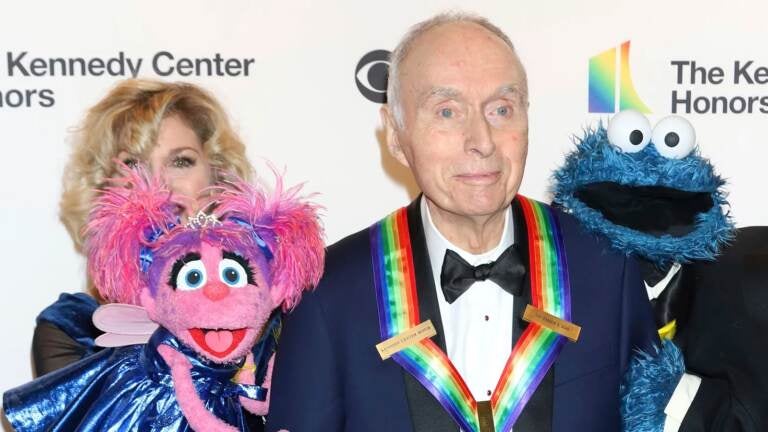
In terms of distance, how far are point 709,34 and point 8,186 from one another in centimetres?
219

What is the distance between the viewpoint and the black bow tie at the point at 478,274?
1832 millimetres

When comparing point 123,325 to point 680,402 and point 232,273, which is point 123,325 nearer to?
point 232,273

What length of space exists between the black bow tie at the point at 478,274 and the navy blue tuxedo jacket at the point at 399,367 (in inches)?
1.3

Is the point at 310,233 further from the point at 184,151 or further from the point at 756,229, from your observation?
the point at 756,229

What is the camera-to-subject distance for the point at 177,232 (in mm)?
1916

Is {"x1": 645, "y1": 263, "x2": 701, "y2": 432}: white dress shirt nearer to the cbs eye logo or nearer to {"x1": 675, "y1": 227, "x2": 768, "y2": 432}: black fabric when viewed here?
{"x1": 675, "y1": 227, "x2": 768, "y2": 432}: black fabric

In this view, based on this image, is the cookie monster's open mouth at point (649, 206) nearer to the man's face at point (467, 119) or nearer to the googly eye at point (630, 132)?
the googly eye at point (630, 132)

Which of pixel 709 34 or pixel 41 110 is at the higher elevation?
pixel 709 34

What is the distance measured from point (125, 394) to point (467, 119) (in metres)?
0.87

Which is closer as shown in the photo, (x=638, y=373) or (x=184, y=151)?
(x=638, y=373)

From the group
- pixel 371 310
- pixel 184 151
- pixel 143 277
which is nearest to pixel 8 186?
pixel 184 151

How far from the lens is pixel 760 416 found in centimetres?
186

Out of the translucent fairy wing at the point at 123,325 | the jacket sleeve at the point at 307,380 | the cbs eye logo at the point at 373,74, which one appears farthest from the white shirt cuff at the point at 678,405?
the cbs eye logo at the point at 373,74

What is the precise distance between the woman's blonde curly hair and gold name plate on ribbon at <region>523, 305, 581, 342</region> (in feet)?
3.21
